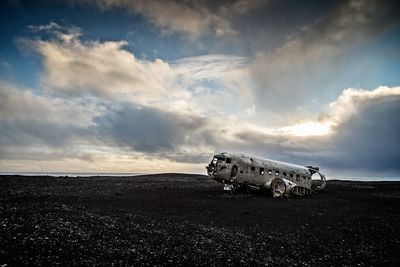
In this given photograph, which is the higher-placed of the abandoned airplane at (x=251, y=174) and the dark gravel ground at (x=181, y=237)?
the abandoned airplane at (x=251, y=174)

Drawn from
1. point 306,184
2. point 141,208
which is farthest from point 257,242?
point 306,184

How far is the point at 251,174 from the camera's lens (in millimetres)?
26984

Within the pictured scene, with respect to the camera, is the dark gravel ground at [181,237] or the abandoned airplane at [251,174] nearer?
the dark gravel ground at [181,237]

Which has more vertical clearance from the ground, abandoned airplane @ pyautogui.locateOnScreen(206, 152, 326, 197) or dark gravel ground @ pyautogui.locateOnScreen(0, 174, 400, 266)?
abandoned airplane @ pyautogui.locateOnScreen(206, 152, 326, 197)

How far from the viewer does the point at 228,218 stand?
50.8 feet

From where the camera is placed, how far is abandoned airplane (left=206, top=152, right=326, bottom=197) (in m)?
26.3

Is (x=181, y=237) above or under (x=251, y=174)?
under

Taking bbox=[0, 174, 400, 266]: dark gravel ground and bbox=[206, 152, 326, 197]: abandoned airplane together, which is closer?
bbox=[0, 174, 400, 266]: dark gravel ground

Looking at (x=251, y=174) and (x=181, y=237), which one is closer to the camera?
(x=181, y=237)

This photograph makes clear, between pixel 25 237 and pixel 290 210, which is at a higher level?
pixel 25 237

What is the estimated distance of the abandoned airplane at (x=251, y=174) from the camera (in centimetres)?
2631

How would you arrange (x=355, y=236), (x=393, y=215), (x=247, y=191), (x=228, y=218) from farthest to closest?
(x=247, y=191) → (x=393, y=215) → (x=228, y=218) → (x=355, y=236)

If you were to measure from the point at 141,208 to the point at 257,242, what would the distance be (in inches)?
388

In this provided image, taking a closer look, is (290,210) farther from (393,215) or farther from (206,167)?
(206,167)
